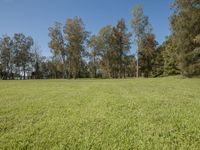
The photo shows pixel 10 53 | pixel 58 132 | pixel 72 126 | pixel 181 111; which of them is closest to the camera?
pixel 58 132

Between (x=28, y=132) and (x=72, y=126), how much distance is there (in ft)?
3.42

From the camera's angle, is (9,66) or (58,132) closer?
(58,132)

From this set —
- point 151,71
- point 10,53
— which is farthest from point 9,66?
→ point 151,71

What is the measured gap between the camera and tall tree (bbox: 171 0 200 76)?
21109mm

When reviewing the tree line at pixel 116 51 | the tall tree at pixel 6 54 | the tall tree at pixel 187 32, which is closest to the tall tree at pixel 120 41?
the tree line at pixel 116 51

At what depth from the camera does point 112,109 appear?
596 centimetres

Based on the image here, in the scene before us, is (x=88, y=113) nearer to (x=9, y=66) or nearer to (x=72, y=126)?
(x=72, y=126)

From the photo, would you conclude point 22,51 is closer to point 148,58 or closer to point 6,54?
point 6,54

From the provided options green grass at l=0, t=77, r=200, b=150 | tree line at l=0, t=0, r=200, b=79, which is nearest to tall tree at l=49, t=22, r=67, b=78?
tree line at l=0, t=0, r=200, b=79

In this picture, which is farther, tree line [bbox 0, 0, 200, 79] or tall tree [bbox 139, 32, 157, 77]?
tall tree [bbox 139, 32, 157, 77]

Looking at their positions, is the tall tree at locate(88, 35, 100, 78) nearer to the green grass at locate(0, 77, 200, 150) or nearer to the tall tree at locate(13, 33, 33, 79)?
the tall tree at locate(13, 33, 33, 79)

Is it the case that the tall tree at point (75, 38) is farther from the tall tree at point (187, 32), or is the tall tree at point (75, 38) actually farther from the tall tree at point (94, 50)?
the tall tree at point (187, 32)

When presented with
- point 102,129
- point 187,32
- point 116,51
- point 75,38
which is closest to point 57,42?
point 75,38

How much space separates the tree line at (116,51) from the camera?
2214 cm
